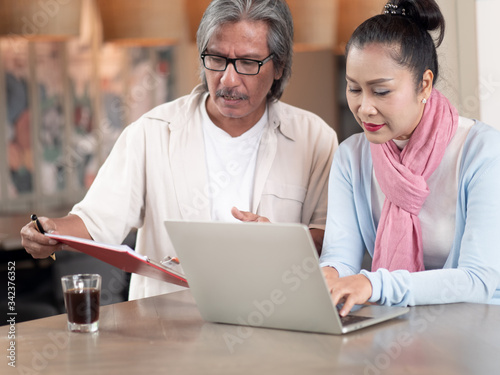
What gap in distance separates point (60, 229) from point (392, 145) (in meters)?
0.93

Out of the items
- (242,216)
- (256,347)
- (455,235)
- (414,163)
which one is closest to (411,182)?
(414,163)

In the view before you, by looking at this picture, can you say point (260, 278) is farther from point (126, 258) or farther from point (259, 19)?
point (259, 19)

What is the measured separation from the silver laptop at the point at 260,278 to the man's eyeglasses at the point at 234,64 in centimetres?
84

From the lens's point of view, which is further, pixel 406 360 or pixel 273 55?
pixel 273 55

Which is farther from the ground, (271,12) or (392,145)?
(271,12)

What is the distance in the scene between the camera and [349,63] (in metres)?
1.72

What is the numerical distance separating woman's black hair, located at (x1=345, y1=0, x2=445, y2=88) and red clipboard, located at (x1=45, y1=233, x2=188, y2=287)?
2.41 ft

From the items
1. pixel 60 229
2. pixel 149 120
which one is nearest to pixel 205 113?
pixel 149 120

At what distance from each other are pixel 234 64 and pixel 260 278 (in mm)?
926

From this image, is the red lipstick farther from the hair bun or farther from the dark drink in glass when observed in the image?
the dark drink in glass

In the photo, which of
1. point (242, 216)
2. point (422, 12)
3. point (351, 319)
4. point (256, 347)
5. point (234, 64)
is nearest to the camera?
point (256, 347)

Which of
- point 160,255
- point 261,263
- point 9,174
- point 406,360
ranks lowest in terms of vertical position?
point 9,174

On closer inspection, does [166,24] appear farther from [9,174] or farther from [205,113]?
[205,113]

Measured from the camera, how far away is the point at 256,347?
1.21 m
